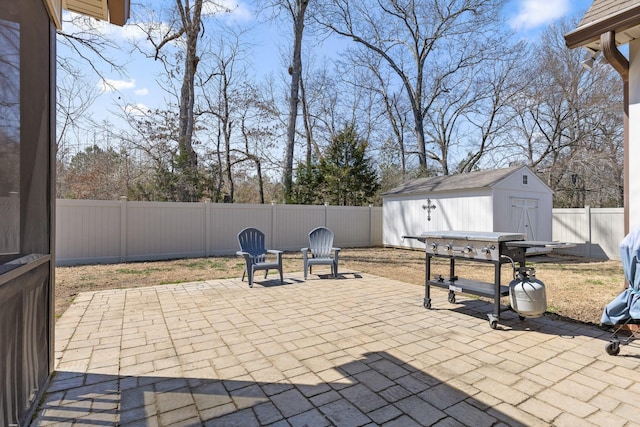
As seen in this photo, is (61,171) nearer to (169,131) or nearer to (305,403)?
(169,131)

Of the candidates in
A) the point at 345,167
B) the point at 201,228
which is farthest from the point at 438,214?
the point at 201,228

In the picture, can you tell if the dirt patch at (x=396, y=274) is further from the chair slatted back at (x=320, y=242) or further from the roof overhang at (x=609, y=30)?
the roof overhang at (x=609, y=30)

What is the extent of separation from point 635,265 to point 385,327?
2222mm

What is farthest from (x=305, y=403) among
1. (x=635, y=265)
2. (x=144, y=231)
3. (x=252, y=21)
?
(x=252, y=21)

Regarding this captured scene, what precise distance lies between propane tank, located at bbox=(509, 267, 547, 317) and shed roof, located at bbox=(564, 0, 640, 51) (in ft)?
8.33

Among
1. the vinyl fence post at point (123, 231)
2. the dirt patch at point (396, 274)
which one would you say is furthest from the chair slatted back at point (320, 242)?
the vinyl fence post at point (123, 231)

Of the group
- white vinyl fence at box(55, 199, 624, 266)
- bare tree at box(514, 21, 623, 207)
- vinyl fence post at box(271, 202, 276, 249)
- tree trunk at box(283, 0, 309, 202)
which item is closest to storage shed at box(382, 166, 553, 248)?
white vinyl fence at box(55, 199, 624, 266)

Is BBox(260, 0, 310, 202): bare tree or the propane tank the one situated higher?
BBox(260, 0, 310, 202): bare tree

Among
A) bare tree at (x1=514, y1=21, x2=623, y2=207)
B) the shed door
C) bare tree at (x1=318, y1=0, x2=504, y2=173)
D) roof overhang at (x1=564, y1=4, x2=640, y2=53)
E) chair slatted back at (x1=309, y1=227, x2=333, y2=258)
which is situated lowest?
chair slatted back at (x1=309, y1=227, x2=333, y2=258)

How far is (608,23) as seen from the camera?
337 cm

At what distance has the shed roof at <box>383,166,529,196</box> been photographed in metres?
9.85

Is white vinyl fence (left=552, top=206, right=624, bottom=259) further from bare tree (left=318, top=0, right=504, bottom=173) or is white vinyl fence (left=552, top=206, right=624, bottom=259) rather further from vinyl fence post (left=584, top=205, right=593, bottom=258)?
bare tree (left=318, top=0, right=504, bottom=173)

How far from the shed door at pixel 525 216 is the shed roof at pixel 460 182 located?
91 centimetres

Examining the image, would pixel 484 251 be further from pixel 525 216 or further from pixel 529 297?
pixel 525 216
